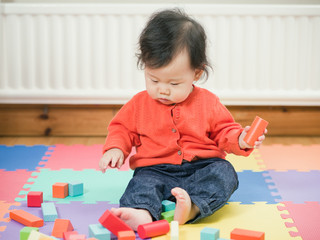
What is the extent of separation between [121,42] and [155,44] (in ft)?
2.71

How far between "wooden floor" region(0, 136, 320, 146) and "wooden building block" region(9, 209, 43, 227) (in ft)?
2.73

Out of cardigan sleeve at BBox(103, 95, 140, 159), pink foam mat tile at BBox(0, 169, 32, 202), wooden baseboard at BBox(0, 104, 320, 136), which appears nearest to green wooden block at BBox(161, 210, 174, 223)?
cardigan sleeve at BBox(103, 95, 140, 159)

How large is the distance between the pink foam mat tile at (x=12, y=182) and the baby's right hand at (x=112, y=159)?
0.32 m

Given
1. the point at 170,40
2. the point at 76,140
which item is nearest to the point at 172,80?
the point at 170,40

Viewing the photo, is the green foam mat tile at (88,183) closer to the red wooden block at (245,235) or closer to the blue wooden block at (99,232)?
the blue wooden block at (99,232)

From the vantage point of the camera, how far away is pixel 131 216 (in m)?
1.29

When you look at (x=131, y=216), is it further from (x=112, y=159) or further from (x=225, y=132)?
(x=225, y=132)

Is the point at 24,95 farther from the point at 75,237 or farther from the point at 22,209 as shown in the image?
the point at 75,237

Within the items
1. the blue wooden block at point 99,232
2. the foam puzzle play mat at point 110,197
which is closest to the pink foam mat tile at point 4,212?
the foam puzzle play mat at point 110,197

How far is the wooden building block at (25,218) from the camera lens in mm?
1312

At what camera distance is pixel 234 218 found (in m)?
1.40

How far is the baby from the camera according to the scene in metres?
1.36

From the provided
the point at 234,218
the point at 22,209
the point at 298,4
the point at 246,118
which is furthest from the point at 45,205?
the point at 298,4

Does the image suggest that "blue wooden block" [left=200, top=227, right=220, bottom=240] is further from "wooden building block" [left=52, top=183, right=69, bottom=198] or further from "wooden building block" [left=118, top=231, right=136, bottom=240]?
"wooden building block" [left=52, top=183, right=69, bottom=198]
